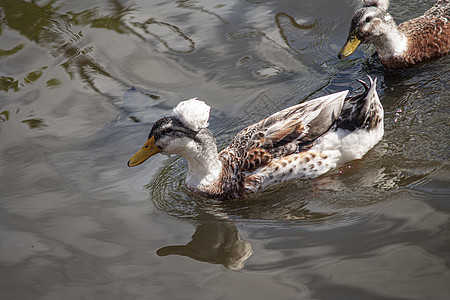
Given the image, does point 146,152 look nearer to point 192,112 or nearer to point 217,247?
point 192,112

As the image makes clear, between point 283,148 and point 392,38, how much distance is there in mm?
3010

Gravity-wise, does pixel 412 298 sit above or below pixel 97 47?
above

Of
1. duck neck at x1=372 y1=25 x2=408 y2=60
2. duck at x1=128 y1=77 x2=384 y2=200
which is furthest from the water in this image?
duck neck at x1=372 y1=25 x2=408 y2=60

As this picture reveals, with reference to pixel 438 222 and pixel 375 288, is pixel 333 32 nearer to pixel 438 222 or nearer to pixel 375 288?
pixel 438 222

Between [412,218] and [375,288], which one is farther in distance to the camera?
[412,218]

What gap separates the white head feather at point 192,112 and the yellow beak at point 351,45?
2.91 meters

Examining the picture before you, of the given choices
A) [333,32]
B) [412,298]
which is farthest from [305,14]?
[412,298]

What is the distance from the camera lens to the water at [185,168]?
456 cm

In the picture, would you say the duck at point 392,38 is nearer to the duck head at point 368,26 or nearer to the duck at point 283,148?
the duck head at point 368,26

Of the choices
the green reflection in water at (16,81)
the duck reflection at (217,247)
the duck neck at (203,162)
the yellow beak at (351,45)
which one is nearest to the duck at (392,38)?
the yellow beak at (351,45)

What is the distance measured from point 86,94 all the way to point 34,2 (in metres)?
3.24

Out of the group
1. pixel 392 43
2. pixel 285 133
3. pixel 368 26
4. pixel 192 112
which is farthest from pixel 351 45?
pixel 192 112

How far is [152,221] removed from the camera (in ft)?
18.2

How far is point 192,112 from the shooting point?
548 centimetres
